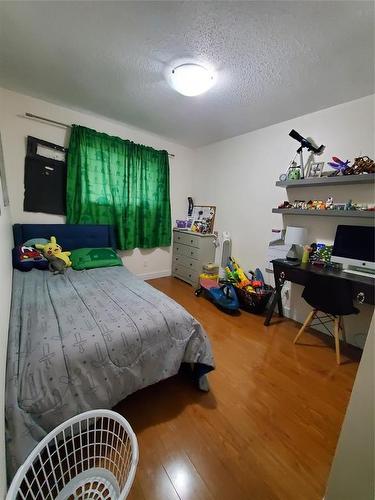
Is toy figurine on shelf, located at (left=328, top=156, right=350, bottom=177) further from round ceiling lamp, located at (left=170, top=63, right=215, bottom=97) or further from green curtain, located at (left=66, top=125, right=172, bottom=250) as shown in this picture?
green curtain, located at (left=66, top=125, right=172, bottom=250)

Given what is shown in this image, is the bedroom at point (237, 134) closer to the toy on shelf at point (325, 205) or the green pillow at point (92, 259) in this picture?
the toy on shelf at point (325, 205)

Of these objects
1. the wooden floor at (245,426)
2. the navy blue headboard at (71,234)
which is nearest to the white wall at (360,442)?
the wooden floor at (245,426)

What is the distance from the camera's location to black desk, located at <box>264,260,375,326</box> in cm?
174

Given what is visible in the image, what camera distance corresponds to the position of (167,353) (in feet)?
4.48

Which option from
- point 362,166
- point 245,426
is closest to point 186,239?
point 362,166

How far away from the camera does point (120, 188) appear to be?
3.15 meters

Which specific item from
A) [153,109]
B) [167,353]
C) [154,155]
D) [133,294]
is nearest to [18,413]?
[167,353]

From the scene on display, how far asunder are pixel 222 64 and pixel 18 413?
8.10 feet

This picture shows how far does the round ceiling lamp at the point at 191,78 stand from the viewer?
1684 mm

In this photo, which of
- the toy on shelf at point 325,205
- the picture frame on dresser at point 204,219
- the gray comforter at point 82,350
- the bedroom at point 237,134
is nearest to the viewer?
the gray comforter at point 82,350

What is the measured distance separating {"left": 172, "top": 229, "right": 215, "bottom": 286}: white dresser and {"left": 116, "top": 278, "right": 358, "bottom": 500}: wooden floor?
1611mm

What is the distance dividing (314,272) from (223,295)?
3.78ft

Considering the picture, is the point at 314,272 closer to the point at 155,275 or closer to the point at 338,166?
the point at 338,166

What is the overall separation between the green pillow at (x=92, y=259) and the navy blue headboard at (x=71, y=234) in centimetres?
22
